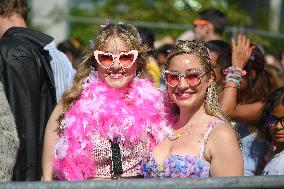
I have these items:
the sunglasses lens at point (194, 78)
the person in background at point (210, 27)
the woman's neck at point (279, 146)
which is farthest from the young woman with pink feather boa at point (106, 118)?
the person in background at point (210, 27)

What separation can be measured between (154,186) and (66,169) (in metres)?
1.32

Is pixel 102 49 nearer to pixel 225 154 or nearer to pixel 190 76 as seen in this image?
pixel 190 76

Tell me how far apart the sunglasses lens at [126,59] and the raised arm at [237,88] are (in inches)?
32.0

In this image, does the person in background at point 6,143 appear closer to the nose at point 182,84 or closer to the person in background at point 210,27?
the nose at point 182,84

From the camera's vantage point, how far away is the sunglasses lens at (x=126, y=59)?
3711 millimetres

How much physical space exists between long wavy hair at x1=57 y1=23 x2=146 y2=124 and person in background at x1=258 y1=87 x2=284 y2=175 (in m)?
0.93

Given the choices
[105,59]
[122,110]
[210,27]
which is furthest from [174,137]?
[210,27]

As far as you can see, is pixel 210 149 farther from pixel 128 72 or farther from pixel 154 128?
pixel 128 72

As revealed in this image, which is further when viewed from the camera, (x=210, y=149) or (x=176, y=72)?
(x=176, y=72)

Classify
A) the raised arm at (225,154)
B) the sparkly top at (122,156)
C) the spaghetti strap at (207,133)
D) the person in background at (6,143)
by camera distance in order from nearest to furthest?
the person in background at (6,143), the raised arm at (225,154), the spaghetti strap at (207,133), the sparkly top at (122,156)

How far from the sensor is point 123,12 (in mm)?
17047

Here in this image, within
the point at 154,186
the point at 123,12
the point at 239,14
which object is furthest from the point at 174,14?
the point at 154,186

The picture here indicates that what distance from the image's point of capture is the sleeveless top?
3242mm

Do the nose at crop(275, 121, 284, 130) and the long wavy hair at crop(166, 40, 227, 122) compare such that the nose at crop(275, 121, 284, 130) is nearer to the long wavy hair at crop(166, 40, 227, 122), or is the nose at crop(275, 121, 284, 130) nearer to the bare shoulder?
the long wavy hair at crop(166, 40, 227, 122)
